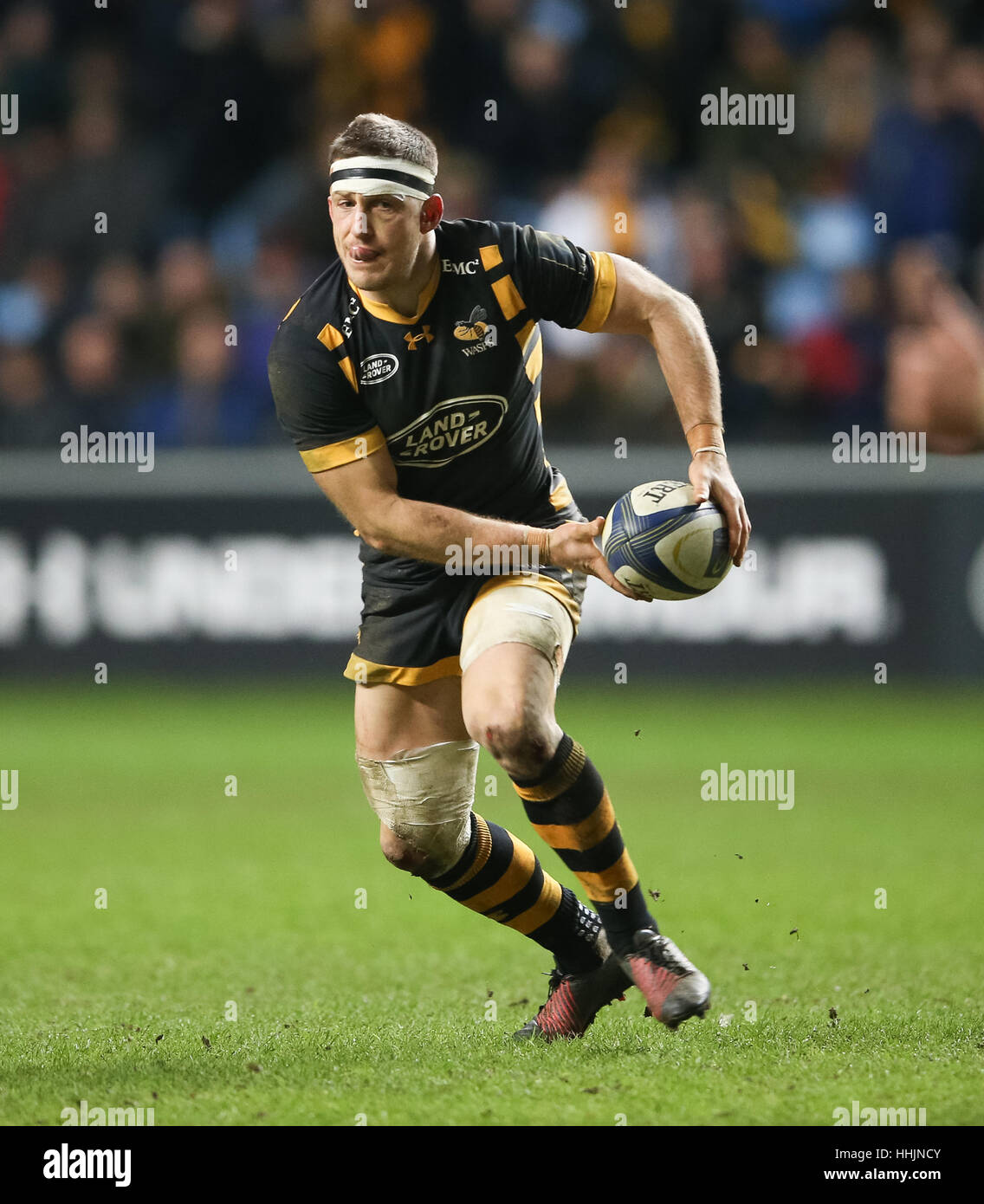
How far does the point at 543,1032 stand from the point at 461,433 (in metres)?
1.74

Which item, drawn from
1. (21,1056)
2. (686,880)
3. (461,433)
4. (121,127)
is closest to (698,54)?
(121,127)

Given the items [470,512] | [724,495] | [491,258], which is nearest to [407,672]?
[470,512]

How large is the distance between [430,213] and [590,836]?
1.80m

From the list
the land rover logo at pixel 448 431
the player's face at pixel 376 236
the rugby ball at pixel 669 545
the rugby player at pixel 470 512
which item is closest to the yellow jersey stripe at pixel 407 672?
the rugby player at pixel 470 512

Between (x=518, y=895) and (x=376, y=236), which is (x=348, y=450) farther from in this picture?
(x=518, y=895)

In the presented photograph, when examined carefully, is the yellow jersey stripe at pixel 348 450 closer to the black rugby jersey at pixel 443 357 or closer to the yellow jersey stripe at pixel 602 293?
the black rugby jersey at pixel 443 357

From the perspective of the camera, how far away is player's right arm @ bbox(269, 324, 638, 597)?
4.64 m

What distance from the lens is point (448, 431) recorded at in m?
4.82

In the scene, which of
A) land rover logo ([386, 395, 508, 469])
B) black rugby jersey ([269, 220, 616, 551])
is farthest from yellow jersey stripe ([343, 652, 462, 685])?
land rover logo ([386, 395, 508, 469])

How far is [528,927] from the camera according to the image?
5.05 meters

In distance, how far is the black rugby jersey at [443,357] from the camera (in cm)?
473
